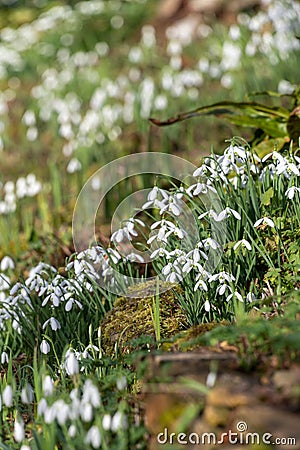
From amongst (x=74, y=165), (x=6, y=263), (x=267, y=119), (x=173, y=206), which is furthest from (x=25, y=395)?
(x=74, y=165)

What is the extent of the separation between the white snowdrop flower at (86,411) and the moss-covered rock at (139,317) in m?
0.87

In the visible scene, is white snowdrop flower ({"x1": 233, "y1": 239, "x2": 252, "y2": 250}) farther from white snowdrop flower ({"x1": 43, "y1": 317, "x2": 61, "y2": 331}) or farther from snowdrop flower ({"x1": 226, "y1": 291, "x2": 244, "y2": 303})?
white snowdrop flower ({"x1": 43, "y1": 317, "x2": 61, "y2": 331})

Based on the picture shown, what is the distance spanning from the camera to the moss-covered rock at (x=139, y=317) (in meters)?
3.08

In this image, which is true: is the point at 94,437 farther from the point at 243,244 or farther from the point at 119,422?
the point at 243,244

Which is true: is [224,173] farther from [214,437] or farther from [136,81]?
[136,81]

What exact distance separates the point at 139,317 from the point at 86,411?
3.80 ft

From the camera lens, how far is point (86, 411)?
2.09 metres

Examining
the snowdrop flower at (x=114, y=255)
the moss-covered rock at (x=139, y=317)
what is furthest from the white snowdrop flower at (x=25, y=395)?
the snowdrop flower at (x=114, y=255)

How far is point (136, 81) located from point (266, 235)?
4.33 meters

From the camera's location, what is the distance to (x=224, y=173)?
313 centimetres

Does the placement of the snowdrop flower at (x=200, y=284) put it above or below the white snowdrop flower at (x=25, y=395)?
above

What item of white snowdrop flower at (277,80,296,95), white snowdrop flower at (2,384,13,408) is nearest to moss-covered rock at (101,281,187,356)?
white snowdrop flower at (2,384,13,408)

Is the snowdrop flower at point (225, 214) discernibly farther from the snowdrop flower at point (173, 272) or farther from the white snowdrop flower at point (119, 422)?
the white snowdrop flower at point (119, 422)

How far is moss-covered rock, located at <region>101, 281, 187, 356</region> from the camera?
10.1 ft
